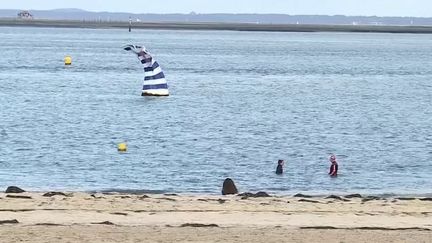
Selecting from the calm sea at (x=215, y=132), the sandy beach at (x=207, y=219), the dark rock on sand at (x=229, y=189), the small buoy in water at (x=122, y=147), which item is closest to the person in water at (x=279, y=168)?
the calm sea at (x=215, y=132)

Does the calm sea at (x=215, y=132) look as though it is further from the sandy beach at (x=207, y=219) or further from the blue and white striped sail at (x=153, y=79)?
the sandy beach at (x=207, y=219)

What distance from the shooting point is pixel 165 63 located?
128125mm

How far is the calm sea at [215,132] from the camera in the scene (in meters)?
33.9

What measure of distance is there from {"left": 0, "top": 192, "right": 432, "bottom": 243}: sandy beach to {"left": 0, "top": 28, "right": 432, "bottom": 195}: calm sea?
7.01 metres

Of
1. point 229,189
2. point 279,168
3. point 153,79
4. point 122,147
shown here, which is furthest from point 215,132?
point 153,79

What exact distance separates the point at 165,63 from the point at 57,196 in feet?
341

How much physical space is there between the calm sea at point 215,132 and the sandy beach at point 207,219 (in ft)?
23.0

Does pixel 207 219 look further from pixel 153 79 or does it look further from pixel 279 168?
pixel 153 79

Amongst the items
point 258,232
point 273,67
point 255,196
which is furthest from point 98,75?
point 258,232

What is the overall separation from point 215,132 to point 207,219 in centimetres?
2942

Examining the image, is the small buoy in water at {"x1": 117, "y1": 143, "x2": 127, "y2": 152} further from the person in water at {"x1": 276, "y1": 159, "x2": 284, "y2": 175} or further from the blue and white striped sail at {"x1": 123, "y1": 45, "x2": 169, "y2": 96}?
the blue and white striped sail at {"x1": 123, "y1": 45, "x2": 169, "y2": 96}

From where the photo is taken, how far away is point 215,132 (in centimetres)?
5009

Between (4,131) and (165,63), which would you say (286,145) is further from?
(165,63)

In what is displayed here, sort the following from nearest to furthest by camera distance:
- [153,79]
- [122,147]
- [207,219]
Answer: [207,219], [122,147], [153,79]
